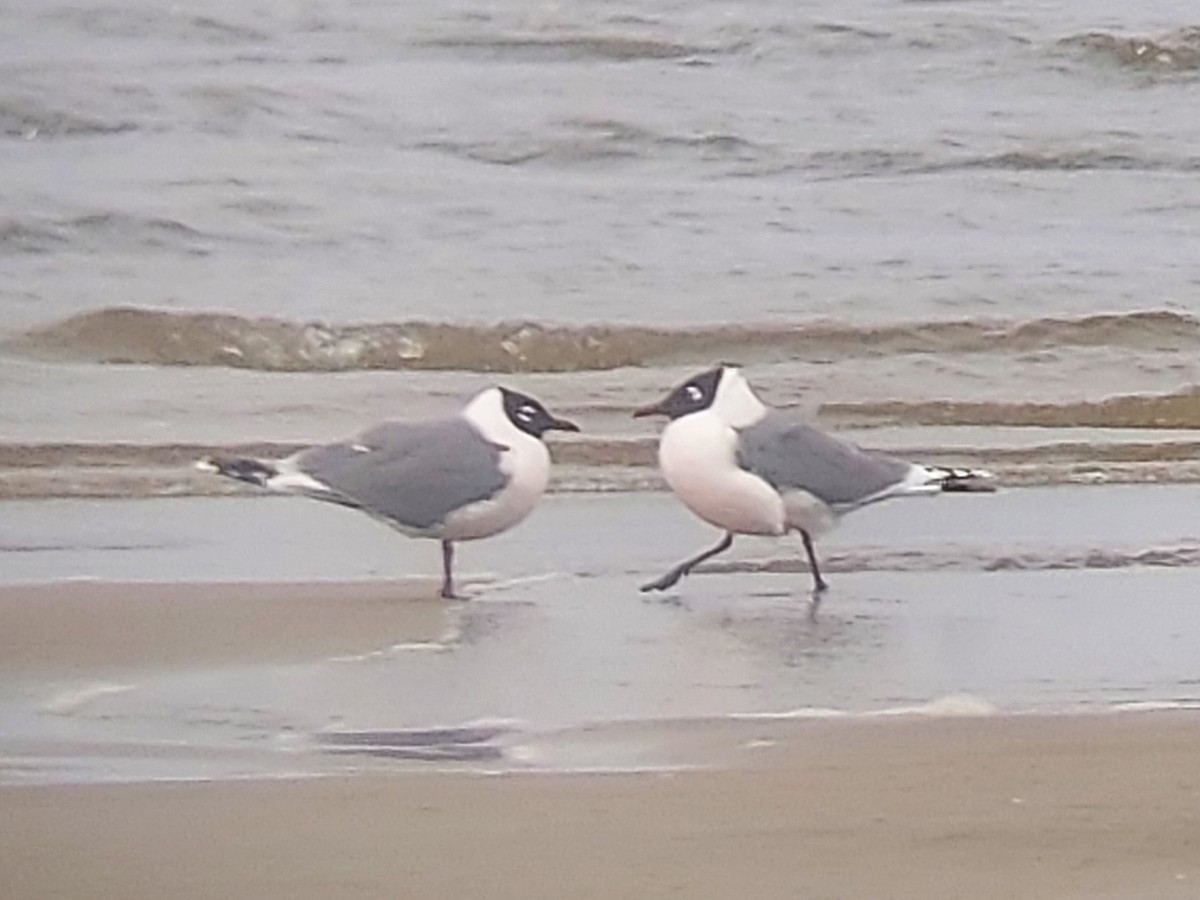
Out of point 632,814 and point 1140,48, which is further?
point 1140,48

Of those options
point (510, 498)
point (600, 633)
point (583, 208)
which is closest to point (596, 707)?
point (600, 633)

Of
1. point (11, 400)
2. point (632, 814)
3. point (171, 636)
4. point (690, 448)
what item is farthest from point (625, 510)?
point (11, 400)

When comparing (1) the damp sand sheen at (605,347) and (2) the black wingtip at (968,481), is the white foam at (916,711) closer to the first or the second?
(1) the damp sand sheen at (605,347)

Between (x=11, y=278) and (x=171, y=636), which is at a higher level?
(x=11, y=278)

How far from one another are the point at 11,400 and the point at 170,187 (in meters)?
0.21

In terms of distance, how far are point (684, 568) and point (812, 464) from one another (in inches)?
5.2

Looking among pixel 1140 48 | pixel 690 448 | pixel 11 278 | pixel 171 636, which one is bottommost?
pixel 171 636

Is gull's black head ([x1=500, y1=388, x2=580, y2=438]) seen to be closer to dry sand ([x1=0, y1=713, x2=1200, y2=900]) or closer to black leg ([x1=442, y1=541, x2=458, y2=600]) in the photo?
black leg ([x1=442, y1=541, x2=458, y2=600])

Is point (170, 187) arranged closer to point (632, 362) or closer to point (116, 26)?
point (116, 26)

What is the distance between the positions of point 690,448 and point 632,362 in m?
0.08

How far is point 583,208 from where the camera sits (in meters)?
1.97

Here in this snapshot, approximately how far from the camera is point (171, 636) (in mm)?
1934

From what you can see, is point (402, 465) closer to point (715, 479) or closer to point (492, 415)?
point (492, 415)

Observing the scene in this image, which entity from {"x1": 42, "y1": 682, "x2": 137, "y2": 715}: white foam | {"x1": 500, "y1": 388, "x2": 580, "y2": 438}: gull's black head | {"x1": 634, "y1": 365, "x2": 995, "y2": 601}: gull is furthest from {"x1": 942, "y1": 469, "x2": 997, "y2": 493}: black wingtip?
{"x1": 42, "y1": 682, "x2": 137, "y2": 715}: white foam
